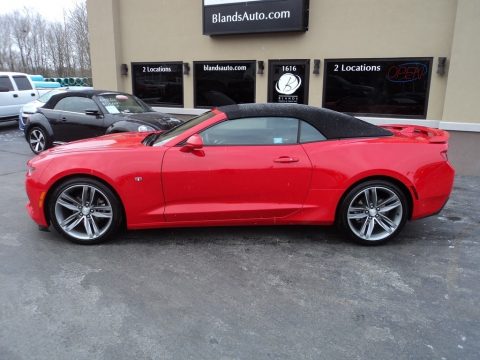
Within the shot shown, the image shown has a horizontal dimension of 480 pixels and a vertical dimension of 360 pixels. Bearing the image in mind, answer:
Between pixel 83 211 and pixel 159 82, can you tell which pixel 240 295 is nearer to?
pixel 83 211

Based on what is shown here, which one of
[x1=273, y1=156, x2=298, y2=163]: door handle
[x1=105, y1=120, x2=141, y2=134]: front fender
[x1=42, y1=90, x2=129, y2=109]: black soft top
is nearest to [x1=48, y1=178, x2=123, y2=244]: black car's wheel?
[x1=273, y1=156, x2=298, y2=163]: door handle

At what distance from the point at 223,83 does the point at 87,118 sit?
10.9 ft

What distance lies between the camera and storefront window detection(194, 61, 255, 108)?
9.56 m

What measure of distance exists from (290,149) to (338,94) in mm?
4979

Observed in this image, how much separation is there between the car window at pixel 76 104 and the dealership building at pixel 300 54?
8.73 feet

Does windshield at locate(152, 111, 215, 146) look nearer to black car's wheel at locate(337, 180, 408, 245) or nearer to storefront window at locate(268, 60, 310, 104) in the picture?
black car's wheel at locate(337, 180, 408, 245)

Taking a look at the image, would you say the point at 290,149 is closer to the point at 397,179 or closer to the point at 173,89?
the point at 397,179

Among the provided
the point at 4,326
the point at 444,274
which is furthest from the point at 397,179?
the point at 4,326

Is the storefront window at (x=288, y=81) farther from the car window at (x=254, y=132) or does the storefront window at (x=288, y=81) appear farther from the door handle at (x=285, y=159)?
the door handle at (x=285, y=159)

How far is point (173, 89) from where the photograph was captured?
10.6 meters

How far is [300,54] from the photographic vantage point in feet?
29.1

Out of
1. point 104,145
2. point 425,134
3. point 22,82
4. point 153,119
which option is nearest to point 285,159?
point 425,134

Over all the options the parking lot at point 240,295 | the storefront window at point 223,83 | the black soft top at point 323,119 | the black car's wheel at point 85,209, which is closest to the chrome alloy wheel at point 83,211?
the black car's wheel at point 85,209

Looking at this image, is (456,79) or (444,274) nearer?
(444,274)
